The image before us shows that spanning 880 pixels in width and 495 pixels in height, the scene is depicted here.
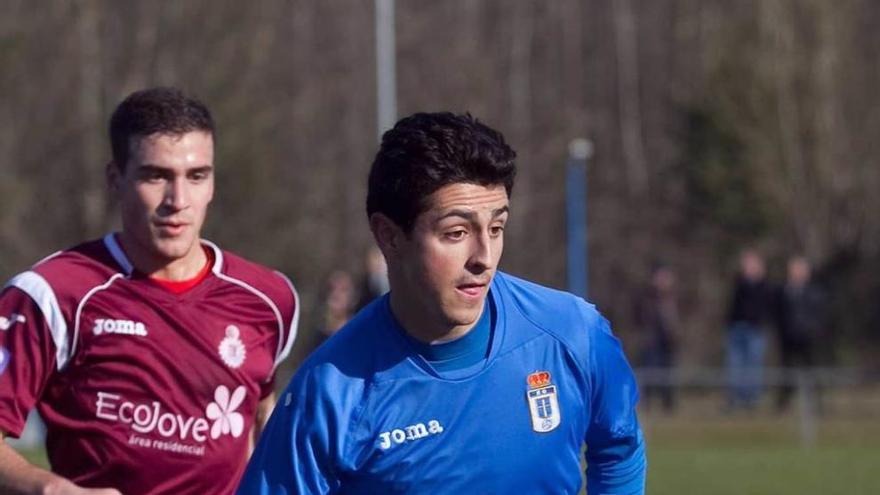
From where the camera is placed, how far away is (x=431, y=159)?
13.3 ft

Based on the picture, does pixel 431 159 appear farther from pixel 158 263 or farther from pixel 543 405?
pixel 158 263

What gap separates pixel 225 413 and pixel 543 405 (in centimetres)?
144

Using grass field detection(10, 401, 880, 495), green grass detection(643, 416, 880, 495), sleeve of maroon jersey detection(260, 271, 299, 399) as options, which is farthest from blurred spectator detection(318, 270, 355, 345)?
sleeve of maroon jersey detection(260, 271, 299, 399)

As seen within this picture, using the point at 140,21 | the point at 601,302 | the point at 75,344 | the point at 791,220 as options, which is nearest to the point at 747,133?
the point at 791,220

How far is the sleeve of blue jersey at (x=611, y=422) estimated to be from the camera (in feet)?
14.1

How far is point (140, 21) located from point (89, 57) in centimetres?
119

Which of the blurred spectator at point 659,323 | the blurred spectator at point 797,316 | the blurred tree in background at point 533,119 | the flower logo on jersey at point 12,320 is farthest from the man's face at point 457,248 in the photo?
the blurred tree in background at point 533,119

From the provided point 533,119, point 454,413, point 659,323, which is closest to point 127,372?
point 454,413

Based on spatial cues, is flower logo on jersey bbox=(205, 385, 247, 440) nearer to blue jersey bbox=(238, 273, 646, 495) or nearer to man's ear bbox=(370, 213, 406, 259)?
blue jersey bbox=(238, 273, 646, 495)

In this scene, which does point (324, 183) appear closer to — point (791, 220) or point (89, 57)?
point (89, 57)

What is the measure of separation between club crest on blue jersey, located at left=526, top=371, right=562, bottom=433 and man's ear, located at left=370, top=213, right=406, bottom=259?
0.43 metres

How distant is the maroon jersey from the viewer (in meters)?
5.12

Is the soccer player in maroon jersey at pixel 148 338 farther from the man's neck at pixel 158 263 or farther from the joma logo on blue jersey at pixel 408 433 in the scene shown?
the joma logo on blue jersey at pixel 408 433

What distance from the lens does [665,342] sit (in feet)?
70.4
